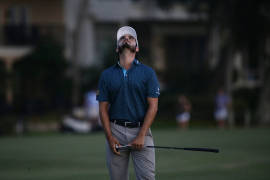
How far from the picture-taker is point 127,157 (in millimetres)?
7062

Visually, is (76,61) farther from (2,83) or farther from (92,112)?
(92,112)

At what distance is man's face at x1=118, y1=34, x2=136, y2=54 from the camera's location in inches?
272

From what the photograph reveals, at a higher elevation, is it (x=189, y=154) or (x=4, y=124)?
(x=189, y=154)

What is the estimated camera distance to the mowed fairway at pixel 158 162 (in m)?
11.8

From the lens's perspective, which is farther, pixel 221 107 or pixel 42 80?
pixel 42 80

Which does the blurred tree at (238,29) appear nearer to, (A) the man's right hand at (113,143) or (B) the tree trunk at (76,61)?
(B) the tree trunk at (76,61)

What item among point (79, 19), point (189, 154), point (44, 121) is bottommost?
point (44, 121)

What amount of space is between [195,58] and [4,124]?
18816 millimetres

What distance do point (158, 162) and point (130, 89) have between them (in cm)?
737

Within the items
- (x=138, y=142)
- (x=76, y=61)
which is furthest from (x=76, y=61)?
(x=138, y=142)

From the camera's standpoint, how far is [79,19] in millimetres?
34000

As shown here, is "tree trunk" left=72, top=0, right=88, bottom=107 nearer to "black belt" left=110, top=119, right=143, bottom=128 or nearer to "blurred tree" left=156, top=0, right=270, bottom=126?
"blurred tree" left=156, top=0, right=270, bottom=126

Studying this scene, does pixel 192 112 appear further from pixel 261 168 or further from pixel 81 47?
pixel 261 168

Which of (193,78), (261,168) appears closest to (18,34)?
(193,78)
